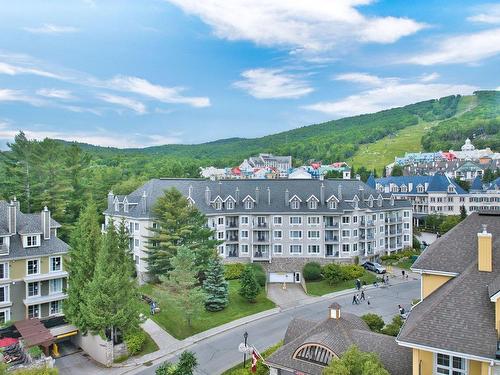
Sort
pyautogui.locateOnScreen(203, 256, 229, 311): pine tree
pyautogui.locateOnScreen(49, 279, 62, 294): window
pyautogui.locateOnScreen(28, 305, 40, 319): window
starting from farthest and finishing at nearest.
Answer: pyautogui.locateOnScreen(203, 256, 229, 311): pine tree
pyautogui.locateOnScreen(49, 279, 62, 294): window
pyautogui.locateOnScreen(28, 305, 40, 319): window

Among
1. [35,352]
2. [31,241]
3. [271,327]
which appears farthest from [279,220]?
[35,352]

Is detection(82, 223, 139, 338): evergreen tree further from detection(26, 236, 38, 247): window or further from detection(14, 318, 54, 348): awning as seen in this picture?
detection(26, 236, 38, 247): window

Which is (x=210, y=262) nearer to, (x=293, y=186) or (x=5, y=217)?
(x=5, y=217)

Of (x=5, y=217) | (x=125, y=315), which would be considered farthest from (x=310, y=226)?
(x=5, y=217)

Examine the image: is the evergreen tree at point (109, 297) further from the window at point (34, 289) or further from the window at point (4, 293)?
the window at point (4, 293)

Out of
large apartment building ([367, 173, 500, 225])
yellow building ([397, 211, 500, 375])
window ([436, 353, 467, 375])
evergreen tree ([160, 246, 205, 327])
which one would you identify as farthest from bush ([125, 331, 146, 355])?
large apartment building ([367, 173, 500, 225])
